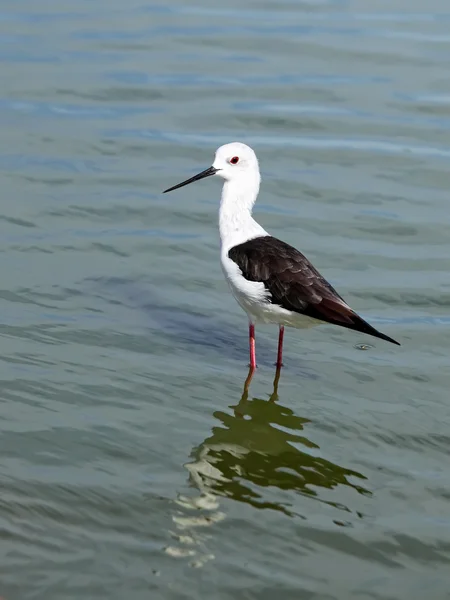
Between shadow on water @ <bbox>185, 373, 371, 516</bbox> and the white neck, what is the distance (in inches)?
51.2

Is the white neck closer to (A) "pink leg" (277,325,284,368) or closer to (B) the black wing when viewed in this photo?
(B) the black wing

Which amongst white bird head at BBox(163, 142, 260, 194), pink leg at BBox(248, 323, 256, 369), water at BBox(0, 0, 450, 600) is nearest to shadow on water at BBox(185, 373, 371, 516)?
water at BBox(0, 0, 450, 600)

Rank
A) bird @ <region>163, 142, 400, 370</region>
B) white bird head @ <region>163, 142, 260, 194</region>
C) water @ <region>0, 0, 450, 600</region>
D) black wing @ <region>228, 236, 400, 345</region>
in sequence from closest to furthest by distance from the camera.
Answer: water @ <region>0, 0, 450, 600</region>
black wing @ <region>228, 236, 400, 345</region>
bird @ <region>163, 142, 400, 370</region>
white bird head @ <region>163, 142, 260, 194</region>

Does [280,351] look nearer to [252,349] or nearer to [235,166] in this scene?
[252,349]

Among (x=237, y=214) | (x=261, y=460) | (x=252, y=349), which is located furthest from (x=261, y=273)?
(x=261, y=460)

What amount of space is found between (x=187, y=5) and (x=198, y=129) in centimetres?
496

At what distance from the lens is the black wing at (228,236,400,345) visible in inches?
286

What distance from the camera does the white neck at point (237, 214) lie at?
8148 millimetres

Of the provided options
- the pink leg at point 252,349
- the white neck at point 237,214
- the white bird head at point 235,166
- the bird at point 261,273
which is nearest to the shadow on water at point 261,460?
the pink leg at point 252,349

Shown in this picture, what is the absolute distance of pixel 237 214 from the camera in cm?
828

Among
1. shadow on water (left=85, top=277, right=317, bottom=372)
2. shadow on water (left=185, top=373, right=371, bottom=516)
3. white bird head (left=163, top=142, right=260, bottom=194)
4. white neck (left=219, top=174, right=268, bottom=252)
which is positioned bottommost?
shadow on water (left=185, top=373, right=371, bottom=516)

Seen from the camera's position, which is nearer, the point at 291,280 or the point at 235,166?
the point at 291,280

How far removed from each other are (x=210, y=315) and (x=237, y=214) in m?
0.85

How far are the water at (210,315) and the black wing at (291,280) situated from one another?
54 centimetres
